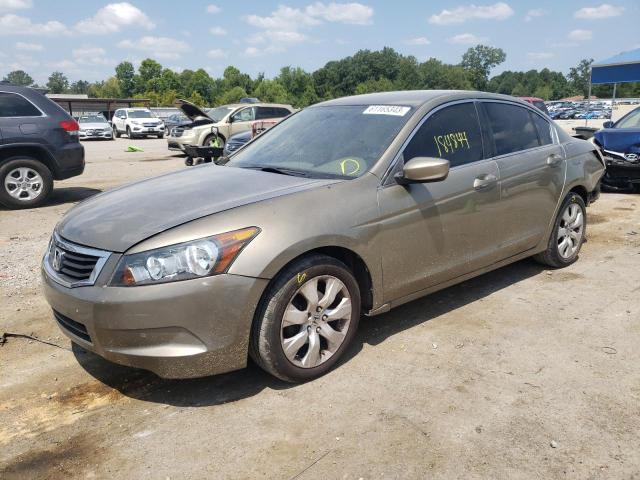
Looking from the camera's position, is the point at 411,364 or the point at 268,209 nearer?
the point at 268,209

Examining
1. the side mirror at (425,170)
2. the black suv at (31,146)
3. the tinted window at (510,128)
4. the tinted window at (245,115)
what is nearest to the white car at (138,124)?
the tinted window at (245,115)

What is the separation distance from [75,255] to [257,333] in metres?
1.09

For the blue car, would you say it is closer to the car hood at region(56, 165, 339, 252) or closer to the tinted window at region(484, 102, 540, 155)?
the tinted window at region(484, 102, 540, 155)

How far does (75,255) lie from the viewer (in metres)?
3.04

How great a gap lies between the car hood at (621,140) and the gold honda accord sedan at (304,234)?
485 cm

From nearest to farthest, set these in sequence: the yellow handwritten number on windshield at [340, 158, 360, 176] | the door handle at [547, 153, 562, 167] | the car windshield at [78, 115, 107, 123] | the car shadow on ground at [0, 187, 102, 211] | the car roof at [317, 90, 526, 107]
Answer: the yellow handwritten number on windshield at [340, 158, 360, 176] < the car roof at [317, 90, 526, 107] < the door handle at [547, 153, 562, 167] < the car shadow on ground at [0, 187, 102, 211] < the car windshield at [78, 115, 107, 123]

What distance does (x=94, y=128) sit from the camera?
27625 millimetres

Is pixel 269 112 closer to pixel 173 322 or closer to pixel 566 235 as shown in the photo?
pixel 566 235

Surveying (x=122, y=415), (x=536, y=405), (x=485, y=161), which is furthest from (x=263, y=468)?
(x=485, y=161)

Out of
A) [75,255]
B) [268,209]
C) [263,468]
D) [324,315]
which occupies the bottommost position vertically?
[263,468]

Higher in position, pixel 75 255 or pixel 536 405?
pixel 75 255

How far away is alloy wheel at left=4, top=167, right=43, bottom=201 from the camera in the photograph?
8.61m

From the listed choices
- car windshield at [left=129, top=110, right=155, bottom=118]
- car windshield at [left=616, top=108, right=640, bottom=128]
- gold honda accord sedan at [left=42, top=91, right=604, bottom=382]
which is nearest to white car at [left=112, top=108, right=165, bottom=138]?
car windshield at [left=129, top=110, right=155, bottom=118]

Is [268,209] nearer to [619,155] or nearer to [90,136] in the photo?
[619,155]
